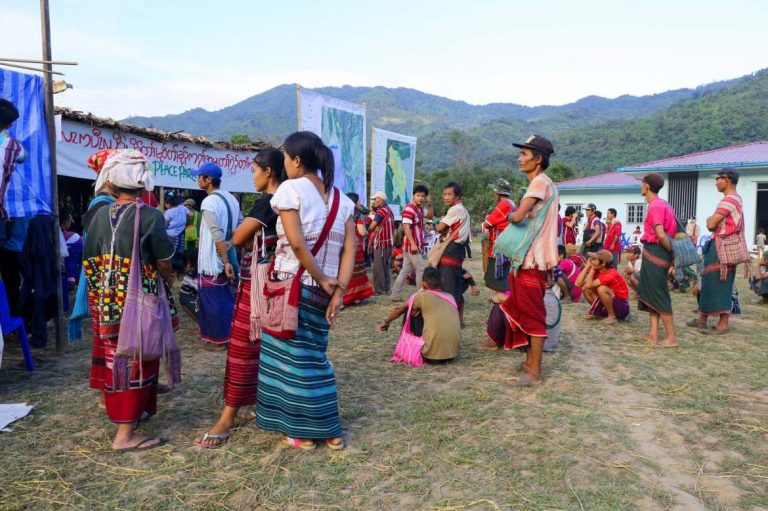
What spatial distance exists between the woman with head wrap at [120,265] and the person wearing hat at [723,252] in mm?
5628

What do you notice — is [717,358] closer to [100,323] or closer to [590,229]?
[100,323]

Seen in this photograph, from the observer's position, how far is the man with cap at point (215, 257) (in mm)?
4992

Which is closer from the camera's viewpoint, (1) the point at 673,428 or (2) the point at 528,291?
(1) the point at 673,428

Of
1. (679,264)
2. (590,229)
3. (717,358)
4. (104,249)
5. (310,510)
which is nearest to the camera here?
(310,510)

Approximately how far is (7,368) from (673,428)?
5083 millimetres

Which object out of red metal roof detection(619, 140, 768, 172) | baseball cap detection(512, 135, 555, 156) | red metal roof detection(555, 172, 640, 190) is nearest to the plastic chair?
baseball cap detection(512, 135, 555, 156)

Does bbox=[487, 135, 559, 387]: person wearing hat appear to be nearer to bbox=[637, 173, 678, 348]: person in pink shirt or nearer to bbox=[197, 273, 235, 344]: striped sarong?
bbox=[637, 173, 678, 348]: person in pink shirt

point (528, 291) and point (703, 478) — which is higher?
point (528, 291)

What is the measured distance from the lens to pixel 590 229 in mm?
12422

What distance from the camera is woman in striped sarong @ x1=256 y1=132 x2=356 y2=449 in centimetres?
299

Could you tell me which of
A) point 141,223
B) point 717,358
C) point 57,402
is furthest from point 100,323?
point 717,358

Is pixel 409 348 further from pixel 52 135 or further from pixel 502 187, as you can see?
pixel 52 135

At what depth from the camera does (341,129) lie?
10.8 m

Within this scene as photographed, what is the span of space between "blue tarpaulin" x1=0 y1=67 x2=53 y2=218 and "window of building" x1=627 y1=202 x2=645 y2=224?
25983 mm
